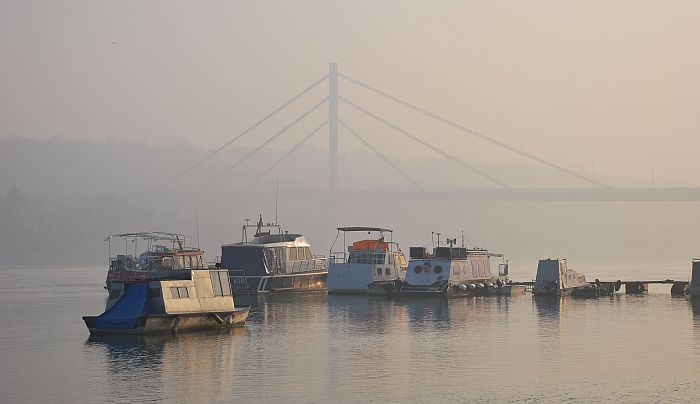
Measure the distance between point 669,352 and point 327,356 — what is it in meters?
13.3

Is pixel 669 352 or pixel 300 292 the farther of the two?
pixel 300 292

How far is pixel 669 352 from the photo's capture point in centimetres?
4675

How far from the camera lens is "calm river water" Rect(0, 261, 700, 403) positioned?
1449 inches

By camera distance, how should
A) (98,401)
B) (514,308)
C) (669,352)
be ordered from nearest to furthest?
(98,401)
(669,352)
(514,308)

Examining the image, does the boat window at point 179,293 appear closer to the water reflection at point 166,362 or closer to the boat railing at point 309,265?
the water reflection at point 166,362

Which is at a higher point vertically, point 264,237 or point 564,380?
point 264,237

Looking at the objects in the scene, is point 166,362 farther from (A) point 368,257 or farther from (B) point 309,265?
(B) point 309,265

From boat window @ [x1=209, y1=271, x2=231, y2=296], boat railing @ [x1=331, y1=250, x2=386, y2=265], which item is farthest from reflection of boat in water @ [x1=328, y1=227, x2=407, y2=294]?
boat window @ [x1=209, y1=271, x2=231, y2=296]

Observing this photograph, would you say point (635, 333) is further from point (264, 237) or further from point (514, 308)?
point (264, 237)

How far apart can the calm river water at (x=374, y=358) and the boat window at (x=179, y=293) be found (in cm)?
159

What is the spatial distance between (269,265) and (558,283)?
19.4 meters

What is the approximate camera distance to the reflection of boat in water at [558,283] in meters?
79.1

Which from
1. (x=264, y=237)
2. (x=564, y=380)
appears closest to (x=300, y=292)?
(x=264, y=237)

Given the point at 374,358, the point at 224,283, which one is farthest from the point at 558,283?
the point at 374,358
